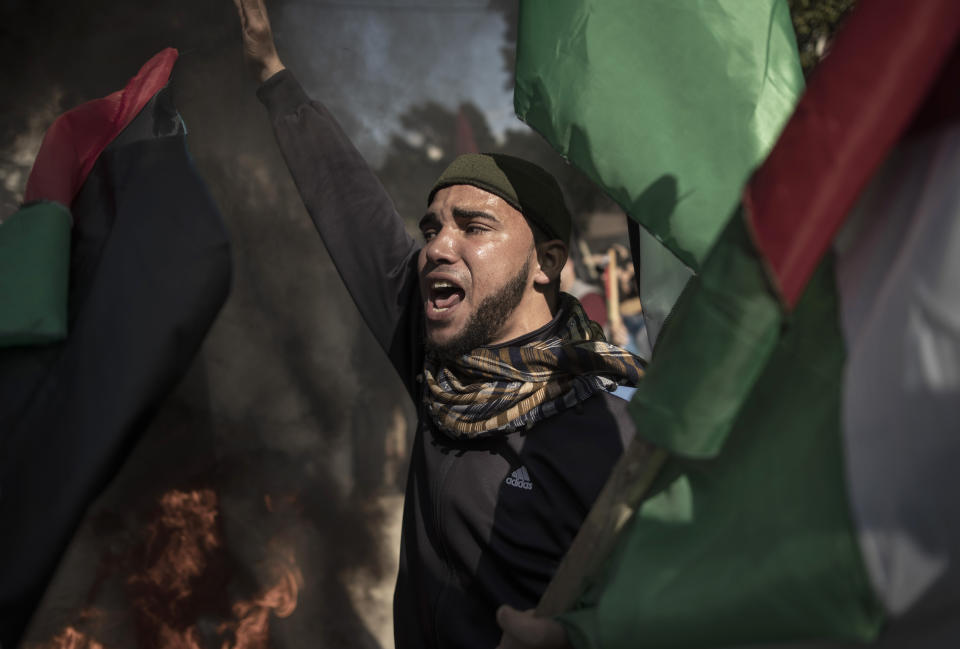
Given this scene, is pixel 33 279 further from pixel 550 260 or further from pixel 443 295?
pixel 550 260

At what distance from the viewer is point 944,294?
0.98m

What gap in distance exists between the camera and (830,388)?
44.9 inches

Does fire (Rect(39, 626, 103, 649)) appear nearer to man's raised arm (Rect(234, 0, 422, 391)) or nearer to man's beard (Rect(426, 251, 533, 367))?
man's raised arm (Rect(234, 0, 422, 391))

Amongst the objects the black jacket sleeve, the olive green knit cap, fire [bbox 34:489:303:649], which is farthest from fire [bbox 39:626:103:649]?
the olive green knit cap

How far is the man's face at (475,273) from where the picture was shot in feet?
7.42

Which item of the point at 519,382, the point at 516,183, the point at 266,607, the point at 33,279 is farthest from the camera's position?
the point at 266,607

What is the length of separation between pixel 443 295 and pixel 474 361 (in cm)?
29

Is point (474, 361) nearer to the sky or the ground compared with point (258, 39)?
nearer to the ground

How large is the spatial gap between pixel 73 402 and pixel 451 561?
3.57ft

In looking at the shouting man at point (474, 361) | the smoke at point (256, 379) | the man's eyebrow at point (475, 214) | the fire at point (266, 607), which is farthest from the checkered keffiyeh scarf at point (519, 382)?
the fire at point (266, 607)

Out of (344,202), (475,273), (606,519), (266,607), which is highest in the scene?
(606,519)

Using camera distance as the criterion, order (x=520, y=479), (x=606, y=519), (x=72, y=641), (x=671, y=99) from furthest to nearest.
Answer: (x=72, y=641) < (x=520, y=479) < (x=671, y=99) < (x=606, y=519)

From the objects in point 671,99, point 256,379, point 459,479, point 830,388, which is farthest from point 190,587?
point 830,388

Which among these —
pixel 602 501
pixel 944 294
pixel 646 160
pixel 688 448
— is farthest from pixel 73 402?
pixel 944 294
